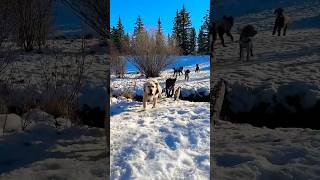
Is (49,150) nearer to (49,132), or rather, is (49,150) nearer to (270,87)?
(49,132)

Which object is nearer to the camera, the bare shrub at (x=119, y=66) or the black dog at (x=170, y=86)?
the black dog at (x=170, y=86)

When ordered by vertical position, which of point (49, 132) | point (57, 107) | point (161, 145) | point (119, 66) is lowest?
point (161, 145)

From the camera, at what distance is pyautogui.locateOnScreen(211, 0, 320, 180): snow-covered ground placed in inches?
104

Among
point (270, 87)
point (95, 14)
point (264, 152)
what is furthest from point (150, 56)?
point (264, 152)

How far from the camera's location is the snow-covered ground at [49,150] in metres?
2.63

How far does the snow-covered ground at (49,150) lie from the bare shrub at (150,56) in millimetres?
3460

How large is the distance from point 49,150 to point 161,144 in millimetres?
899

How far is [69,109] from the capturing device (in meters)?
2.80

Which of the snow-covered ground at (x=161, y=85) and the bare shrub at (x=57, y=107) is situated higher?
the snow-covered ground at (x=161, y=85)

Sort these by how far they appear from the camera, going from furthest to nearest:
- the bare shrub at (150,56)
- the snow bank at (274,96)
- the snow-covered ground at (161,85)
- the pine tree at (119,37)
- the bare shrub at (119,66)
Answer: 1. the bare shrub at (150,56)
2. the bare shrub at (119,66)
3. the snow-covered ground at (161,85)
4. the pine tree at (119,37)
5. the snow bank at (274,96)

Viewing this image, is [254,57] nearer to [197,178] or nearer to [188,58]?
[197,178]

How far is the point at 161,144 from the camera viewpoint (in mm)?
3172

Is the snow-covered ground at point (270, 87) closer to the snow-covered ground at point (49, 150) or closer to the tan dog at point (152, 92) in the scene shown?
the snow-covered ground at point (49, 150)

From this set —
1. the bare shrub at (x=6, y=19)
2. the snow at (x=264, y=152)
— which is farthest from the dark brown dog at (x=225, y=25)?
the bare shrub at (x=6, y=19)
